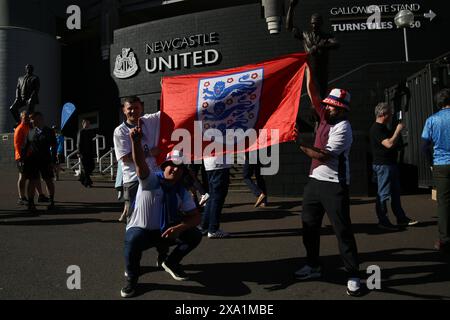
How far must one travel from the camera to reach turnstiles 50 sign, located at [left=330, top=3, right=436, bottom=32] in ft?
57.8

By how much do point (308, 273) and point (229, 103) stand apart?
7.23ft

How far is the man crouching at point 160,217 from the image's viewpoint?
401 centimetres

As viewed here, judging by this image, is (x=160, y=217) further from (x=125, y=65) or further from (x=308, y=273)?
(x=125, y=65)

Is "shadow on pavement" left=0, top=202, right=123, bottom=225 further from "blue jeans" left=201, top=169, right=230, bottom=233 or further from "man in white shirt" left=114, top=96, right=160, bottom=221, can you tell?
"man in white shirt" left=114, top=96, right=160, bottom=221

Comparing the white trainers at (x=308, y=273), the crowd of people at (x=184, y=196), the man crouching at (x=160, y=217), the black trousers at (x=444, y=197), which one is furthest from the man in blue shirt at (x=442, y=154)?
the man crouching at (x=160, y=217)

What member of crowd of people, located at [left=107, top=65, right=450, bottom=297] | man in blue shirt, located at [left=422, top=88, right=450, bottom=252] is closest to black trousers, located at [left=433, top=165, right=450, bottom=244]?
man in blue shirt, located at [left=422, top=88, right=450, bottom=252]

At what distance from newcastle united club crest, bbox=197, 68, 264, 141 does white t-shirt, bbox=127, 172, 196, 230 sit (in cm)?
138

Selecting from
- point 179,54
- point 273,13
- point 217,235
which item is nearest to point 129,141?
point 217,235

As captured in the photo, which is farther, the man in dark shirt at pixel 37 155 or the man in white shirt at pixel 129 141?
the man in dark shirt at pixel 37 155

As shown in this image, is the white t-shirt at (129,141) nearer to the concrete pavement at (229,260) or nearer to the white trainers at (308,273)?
the concrete pavement at (229,260)

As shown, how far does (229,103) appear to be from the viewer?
17.7 ft

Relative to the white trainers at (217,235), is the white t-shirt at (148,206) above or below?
above
